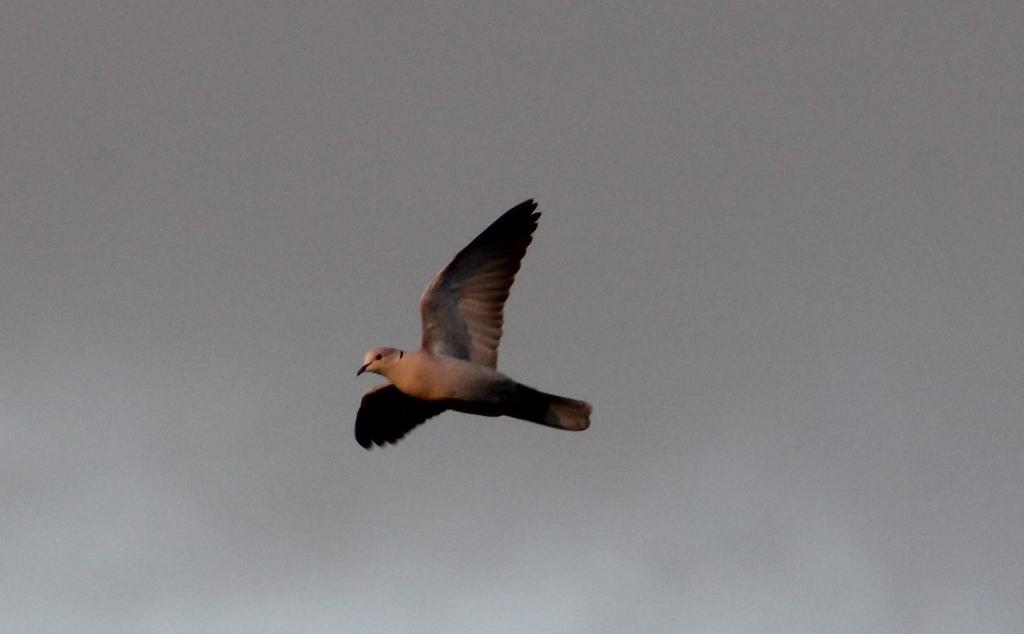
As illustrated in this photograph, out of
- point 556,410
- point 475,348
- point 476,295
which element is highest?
point 476,295

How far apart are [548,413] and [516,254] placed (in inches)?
77.6

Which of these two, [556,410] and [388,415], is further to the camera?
[388,415]

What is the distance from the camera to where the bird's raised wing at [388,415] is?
28.8m

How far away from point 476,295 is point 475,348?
63 cm

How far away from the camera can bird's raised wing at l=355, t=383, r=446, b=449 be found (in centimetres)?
2878

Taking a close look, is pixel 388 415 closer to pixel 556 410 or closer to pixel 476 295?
pixel 476 295

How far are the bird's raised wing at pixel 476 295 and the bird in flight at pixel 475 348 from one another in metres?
0.01

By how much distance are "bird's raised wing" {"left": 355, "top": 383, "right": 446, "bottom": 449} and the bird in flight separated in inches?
43.7

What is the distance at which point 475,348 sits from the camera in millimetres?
26703

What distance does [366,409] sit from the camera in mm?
28891

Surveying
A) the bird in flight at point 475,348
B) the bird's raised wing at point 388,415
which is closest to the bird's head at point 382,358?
the bird in flight at point 475,348

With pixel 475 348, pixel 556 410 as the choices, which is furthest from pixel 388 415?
pixel 556 410

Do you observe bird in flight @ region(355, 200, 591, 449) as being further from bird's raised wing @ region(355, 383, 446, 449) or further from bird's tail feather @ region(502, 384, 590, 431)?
bird's raised wing @ region(355, 383, 446, 449)

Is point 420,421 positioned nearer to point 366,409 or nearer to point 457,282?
point 366,409
